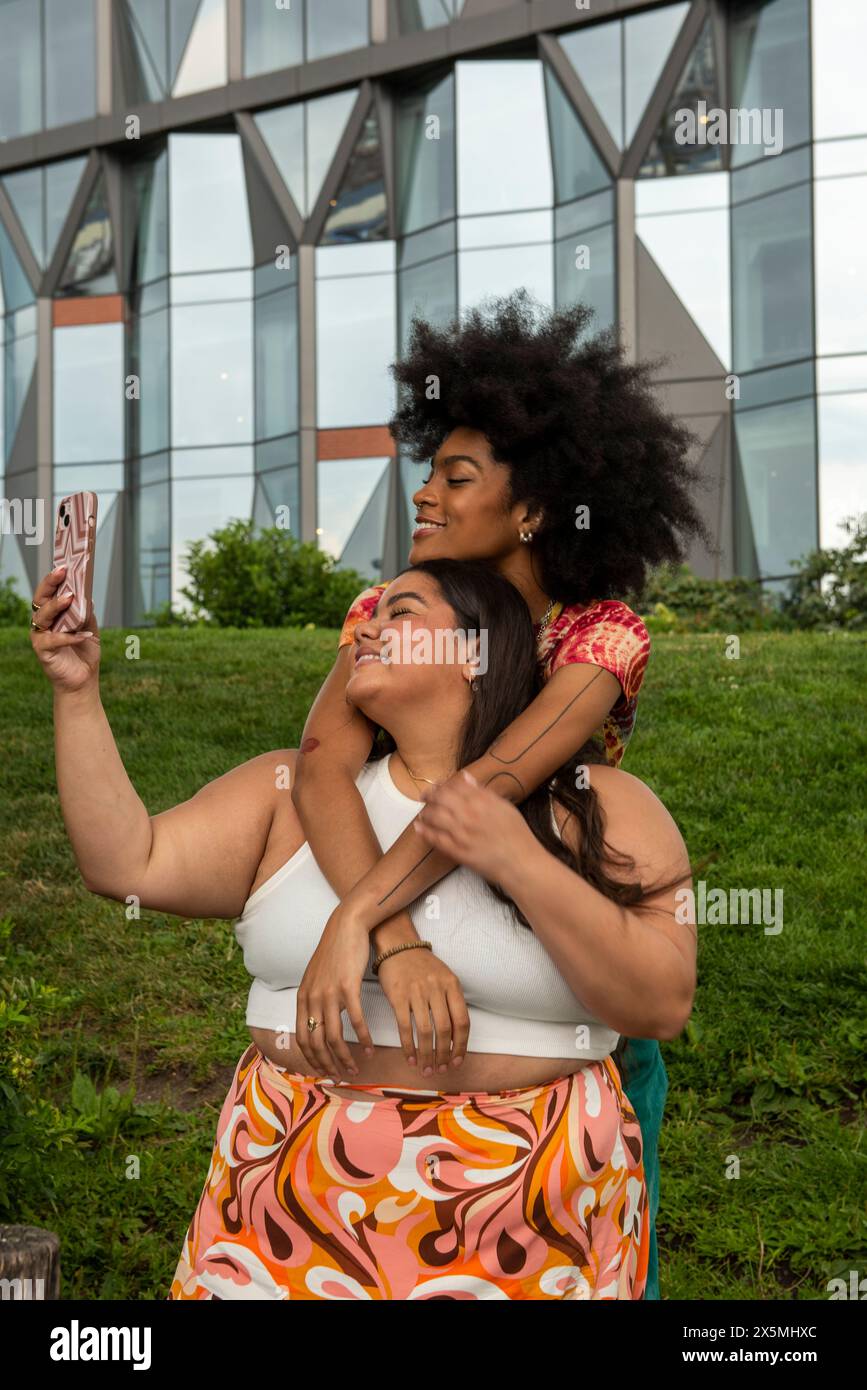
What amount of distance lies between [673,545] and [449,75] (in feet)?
63.7

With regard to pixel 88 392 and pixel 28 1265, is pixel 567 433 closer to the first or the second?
pixel 28 1265

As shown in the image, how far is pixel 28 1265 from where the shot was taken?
204cm

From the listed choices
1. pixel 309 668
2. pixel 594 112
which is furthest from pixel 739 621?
pixel 594 112

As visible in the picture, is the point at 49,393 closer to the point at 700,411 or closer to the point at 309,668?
the point at 700,411

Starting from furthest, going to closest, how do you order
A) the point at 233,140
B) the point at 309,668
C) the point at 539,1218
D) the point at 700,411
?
the point at 233,140 < the point at 700,411 < the point at 309,668 < the point at 539,1218

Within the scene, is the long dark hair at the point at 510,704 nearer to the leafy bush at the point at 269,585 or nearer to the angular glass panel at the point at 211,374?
the leafy bush at the point at 269,585

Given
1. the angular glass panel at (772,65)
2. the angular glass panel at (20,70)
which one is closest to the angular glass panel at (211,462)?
the angular glass panel at (20,70)

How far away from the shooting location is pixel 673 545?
2986mm

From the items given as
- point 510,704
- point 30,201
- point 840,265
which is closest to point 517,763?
point 510,704

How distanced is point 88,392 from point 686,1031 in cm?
2075

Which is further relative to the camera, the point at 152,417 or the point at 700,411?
the point at 152,417

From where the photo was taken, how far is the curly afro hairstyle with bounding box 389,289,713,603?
2.82 meters

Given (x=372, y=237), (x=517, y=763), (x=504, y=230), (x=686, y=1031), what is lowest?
(x=686, y=1031)

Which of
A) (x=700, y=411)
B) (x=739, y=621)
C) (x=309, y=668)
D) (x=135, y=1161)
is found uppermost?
(x=700, y=411)
